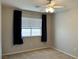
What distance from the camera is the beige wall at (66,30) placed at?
12.6ft

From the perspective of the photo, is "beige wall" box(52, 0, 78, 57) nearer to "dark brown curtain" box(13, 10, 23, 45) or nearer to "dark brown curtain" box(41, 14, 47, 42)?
"dark brown curtain" box(41, 14, 47, 42)

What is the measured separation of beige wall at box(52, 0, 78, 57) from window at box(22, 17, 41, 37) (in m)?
1.04

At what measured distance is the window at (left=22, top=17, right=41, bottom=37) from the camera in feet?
15.5

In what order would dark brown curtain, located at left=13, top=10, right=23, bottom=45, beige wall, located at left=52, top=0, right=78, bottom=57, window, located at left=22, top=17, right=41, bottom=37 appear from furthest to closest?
window, located at left=22, top=17, right=41, bottom=37, dark brown curtain, located at left=13, top=10, right=23, bottom=45, beige wall, located at left=52, top=0, right=78, bottom=57

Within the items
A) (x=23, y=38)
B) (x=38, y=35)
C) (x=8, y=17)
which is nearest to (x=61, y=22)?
(x=38, y=35)

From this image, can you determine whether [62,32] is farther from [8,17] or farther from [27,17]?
[8,17]

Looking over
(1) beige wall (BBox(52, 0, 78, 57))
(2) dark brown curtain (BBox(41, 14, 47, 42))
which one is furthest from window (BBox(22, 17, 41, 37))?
(1) beige wall (BBox(52, 0, 78, 57))

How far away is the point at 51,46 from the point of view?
5609 millimetres

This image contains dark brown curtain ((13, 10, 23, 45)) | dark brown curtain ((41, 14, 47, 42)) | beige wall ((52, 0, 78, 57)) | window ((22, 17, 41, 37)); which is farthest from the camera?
dark brown curtain ((41, 14, 47, 42))

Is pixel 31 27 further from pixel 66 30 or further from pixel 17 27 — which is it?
pixel 66 30

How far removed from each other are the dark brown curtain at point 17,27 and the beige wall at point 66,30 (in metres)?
2.14

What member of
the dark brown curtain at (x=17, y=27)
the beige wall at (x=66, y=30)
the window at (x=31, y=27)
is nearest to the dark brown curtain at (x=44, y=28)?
the window at (x=31, y=27)

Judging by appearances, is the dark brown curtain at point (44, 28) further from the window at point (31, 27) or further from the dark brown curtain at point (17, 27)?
the dark brown curtain at point (17, 27)

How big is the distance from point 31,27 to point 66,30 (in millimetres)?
1911
